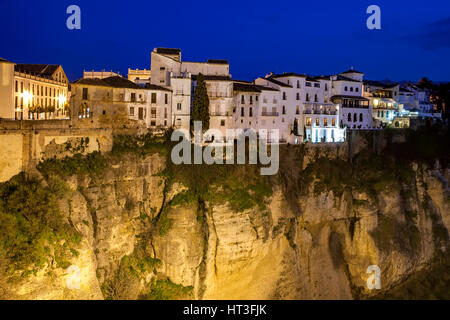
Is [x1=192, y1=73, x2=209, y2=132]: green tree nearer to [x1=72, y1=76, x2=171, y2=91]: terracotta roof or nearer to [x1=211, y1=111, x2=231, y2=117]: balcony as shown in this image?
[x1=211, y1=111, x2=231, y2=117]: balcony

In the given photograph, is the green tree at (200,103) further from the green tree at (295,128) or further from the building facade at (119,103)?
the green tree at (295,128)

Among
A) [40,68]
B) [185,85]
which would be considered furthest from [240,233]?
[40,68]

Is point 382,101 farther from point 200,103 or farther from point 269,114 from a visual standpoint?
point 200,103

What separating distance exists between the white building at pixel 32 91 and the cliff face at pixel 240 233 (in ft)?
33.0

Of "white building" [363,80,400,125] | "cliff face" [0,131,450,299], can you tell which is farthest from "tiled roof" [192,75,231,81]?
"white building" [363,80,400,125]

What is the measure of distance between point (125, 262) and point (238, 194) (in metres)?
8.53

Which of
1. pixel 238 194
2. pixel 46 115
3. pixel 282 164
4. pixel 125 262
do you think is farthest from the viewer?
pixel 46 115

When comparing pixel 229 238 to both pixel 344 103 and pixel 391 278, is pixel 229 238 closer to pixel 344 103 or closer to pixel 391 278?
pixel 391 278

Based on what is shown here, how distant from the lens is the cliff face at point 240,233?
2658 centimetres

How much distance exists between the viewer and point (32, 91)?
117 feet

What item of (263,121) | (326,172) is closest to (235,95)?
(263,121)

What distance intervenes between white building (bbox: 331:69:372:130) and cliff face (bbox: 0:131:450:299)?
640 centimetres

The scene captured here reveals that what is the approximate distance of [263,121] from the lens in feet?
126

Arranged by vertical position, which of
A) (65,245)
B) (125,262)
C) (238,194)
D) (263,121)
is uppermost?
(263,121)
